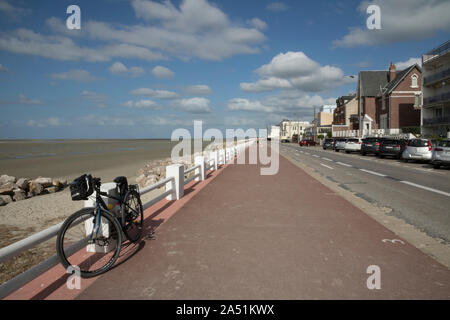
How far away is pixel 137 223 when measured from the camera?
512cm

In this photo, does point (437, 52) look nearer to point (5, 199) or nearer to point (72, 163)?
point (72, 163)

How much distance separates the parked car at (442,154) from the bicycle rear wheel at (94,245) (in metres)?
18.0

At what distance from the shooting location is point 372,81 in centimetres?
6209

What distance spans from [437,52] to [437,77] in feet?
10.0

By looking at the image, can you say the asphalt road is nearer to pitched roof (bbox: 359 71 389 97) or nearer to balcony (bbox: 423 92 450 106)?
balcony (bbox: 423 92 450 106)

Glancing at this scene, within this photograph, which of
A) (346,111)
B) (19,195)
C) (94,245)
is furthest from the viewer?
(346,111)

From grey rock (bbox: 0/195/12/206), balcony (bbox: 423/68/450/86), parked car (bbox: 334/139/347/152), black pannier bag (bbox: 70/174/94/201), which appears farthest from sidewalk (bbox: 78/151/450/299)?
balcony (bbox: 423/68/450/86)

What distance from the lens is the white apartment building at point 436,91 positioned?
3656 centimetres

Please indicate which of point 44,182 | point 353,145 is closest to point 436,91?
point 353,145

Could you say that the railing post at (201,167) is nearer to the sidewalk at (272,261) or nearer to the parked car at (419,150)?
the sidewalk at (272,261)

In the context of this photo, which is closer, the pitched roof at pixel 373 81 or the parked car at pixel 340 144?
the parked car at pixel 340 144

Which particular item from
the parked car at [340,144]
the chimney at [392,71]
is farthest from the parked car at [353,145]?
the chimney at [392,71]

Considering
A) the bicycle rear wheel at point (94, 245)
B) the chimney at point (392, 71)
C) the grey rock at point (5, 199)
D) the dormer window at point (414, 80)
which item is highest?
the chimney at point (392, 71)

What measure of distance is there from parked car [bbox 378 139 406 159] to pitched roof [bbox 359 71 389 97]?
38900 millimetres
